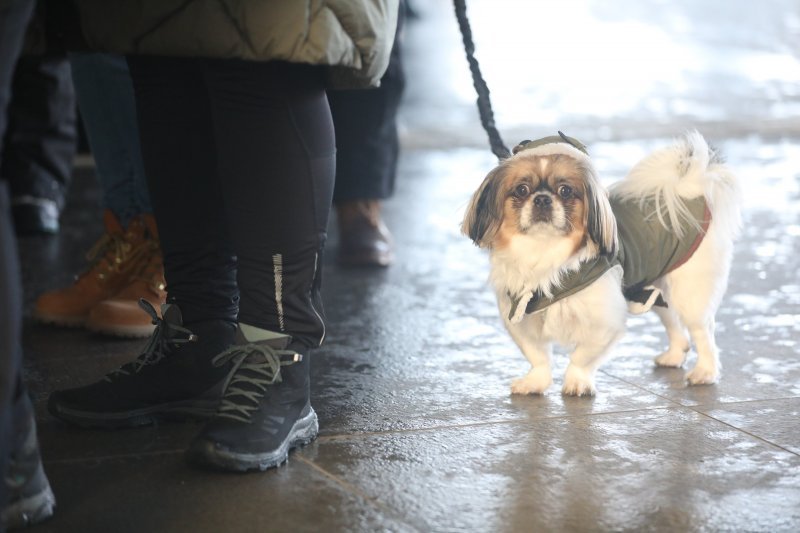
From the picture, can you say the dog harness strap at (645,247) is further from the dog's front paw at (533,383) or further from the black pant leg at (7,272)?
the black pant leg at (7,272)

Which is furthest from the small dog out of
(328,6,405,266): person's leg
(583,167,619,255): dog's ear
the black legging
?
(328,6,405,266): person's leg

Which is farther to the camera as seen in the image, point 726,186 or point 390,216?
point 390,216

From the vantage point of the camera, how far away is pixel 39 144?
13.6ft

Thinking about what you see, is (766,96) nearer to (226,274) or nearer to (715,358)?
(715,358)

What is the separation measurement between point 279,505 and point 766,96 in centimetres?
714

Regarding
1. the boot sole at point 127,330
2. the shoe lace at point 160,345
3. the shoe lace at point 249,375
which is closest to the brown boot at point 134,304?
the boot sole at point 127,330

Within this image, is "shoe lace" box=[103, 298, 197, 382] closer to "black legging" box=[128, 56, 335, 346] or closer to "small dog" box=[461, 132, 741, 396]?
"black legging" box=[128, 56, 335, 346]

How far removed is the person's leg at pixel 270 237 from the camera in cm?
178

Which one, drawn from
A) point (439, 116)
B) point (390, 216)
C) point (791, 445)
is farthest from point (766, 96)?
point (791, 445)

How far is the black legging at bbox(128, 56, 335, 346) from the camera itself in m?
1.78

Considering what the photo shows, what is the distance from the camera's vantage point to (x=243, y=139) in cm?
179

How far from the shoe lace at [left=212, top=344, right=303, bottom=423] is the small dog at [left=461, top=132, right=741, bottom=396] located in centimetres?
57

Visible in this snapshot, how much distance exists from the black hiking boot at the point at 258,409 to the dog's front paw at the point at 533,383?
1.68ft

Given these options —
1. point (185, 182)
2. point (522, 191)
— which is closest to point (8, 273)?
point (185, 182)
